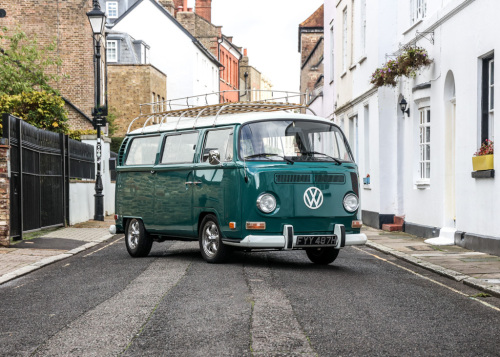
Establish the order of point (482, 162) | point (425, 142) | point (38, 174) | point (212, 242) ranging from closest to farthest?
point (212, 242)
point (482, 162)
point (425, 142)
point (38, 174)

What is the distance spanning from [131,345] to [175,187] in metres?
6.94

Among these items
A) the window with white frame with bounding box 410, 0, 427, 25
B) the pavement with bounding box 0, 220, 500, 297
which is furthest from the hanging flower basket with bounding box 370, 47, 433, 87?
the pavement with bounding box 0, 220, 500, 297

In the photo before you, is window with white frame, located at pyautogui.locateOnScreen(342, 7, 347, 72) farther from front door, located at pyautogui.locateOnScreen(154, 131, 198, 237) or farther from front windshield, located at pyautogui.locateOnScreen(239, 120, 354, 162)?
front windshield, located at pyautogui.locateOnScreen(239, 120, 354, 162)

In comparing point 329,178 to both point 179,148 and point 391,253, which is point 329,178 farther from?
point 391,253

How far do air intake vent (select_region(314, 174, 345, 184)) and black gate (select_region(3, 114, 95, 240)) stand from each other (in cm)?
738

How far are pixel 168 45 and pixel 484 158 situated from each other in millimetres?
51305

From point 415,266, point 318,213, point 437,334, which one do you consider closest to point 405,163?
point 415,266

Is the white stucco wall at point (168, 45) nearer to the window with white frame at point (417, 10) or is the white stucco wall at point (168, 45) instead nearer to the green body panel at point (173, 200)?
the window with white frame at point (417, 10)

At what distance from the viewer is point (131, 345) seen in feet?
21.0

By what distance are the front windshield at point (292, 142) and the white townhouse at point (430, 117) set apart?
10.9 feet

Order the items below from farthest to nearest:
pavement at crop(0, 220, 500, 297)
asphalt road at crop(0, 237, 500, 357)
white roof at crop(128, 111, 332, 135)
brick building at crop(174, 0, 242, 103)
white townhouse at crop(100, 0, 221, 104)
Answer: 1. brick building at crop(174, 0, 242, 103)
2. white townhouse at crop(100, 0, 221, 104)
3. white roof at crop(128, 111, 332, 135)
4. pavement at crop(0, 220, 500, 297)
5. asphalt road at crop(0, 237, 500, 357)

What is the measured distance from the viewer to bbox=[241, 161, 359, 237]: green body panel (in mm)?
11477

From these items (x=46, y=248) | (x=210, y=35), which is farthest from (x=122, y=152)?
(x=210, y=35)

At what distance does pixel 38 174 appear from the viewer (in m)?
19.2
